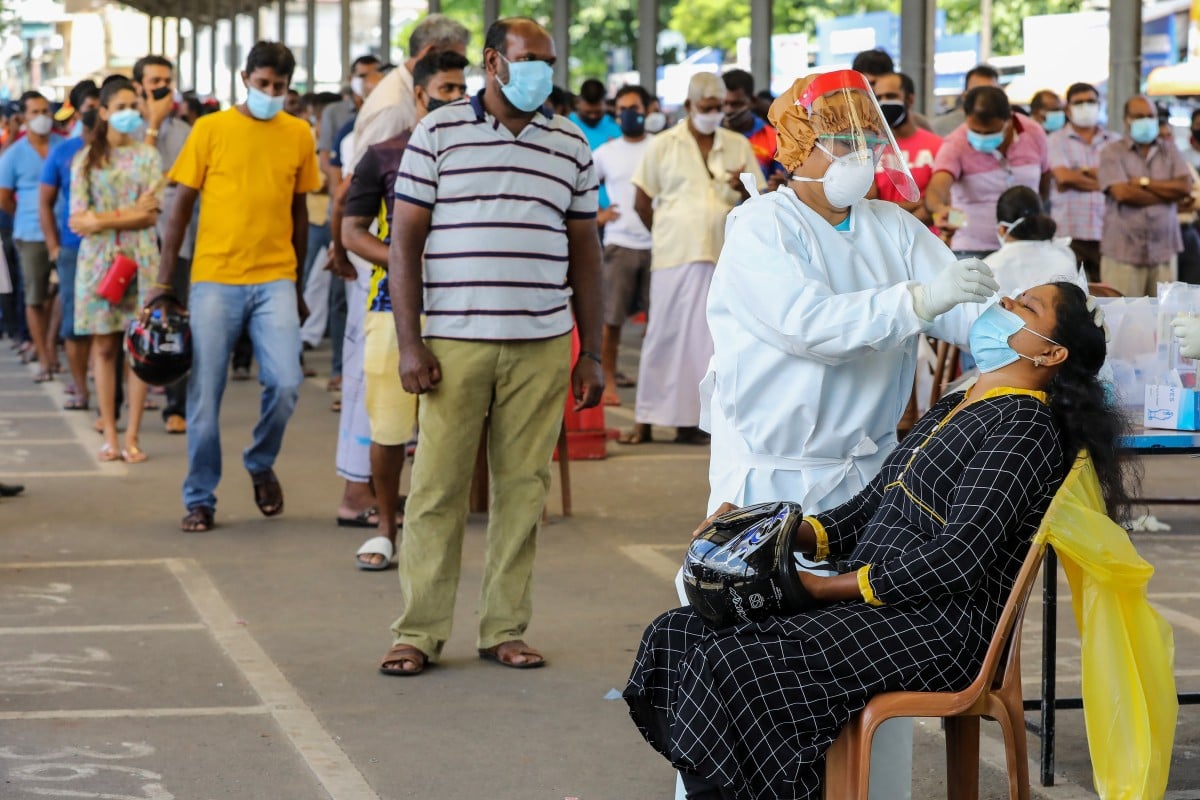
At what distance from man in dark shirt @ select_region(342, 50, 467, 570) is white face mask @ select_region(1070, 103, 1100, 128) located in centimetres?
679

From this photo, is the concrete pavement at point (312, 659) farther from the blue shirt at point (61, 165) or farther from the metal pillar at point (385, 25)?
the metal pillar at point (385, 25)

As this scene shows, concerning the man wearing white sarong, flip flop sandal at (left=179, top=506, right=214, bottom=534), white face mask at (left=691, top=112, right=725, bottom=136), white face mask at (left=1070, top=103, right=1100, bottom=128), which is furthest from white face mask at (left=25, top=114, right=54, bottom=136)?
white face mask at (left=1070, top=103, right=1100, bottom=128)

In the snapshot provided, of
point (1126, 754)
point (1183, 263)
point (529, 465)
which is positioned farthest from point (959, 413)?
point (1183, 263)

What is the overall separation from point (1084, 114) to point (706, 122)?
12.7 feet

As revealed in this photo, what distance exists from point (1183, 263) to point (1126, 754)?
11.3 metres

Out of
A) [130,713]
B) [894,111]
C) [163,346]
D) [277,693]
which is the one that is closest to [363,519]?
[163,346]

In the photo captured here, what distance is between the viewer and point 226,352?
827cm

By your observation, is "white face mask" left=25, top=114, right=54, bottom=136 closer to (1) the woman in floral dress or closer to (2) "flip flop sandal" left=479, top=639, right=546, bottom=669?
(1) the woman in floral dress

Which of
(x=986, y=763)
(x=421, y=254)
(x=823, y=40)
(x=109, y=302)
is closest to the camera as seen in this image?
(x=986, y=763)

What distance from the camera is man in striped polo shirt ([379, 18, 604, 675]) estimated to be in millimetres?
5742

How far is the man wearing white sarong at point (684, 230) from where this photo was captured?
10578 millimetres

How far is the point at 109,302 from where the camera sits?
10.5 meters

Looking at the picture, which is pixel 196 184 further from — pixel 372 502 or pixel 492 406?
pixel 492 406

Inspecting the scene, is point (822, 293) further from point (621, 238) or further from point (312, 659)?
point (621, 238)
